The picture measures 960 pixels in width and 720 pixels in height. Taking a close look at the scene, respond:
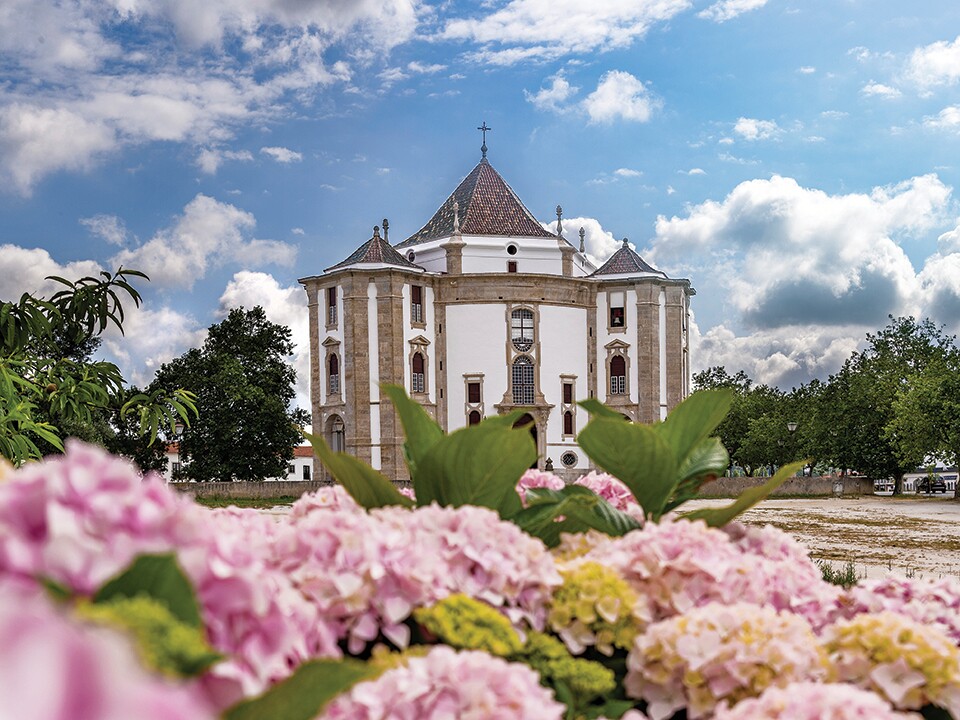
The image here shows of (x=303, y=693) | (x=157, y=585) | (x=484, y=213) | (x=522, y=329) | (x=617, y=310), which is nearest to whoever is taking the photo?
(x=157, y=585)

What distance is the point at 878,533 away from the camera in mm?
22516

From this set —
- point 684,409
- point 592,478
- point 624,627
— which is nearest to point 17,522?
point 624,627

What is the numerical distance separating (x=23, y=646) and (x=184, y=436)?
50.5m

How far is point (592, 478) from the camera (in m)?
4.06

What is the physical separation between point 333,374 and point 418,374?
4.33m

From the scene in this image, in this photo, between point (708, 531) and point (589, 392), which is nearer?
point (708, 531)

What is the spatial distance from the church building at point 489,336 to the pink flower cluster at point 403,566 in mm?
47659

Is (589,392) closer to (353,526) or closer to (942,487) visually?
(942,487)

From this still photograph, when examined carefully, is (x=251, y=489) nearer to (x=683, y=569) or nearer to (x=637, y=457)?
(x=637, y=457)

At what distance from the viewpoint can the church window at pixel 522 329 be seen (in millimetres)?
53000

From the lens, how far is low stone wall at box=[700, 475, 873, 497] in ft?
149

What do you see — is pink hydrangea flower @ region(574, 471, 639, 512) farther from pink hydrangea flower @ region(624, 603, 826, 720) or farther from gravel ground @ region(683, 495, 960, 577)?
gravel ground @ region(683, 495, 960, 577)

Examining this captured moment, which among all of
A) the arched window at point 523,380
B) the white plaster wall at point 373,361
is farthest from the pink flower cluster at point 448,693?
the arched window at point 523,380

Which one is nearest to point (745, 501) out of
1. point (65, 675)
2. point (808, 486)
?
point (65, 675)
